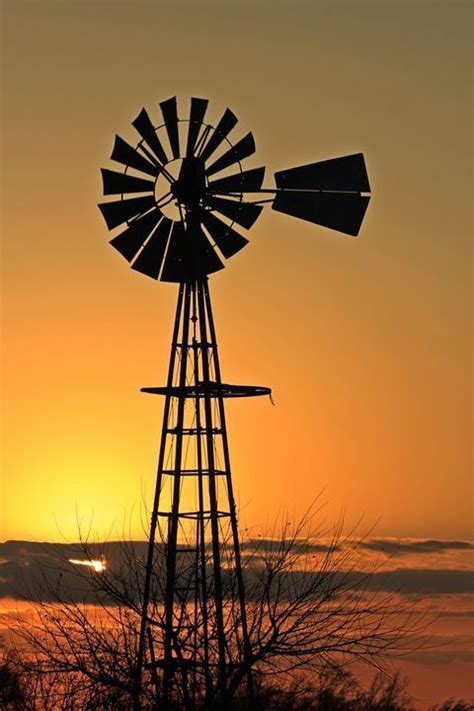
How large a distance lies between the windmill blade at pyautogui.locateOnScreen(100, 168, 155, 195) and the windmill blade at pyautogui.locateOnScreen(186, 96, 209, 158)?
2.77 feet

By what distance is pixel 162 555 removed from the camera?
21.8 m

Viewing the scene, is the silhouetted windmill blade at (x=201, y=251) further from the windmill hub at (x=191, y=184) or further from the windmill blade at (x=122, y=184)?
the windmill blade at (x=122, y=184)

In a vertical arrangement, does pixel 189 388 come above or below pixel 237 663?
above

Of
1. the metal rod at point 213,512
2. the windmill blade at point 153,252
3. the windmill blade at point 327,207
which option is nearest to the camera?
the metal rod at point 213,512

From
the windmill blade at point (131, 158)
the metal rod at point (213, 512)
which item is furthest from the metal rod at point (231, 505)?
the windmill blade at point (131, 158)

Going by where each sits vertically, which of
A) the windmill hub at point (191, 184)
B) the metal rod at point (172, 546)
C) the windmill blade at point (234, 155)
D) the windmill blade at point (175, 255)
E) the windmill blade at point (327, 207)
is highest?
the windmill blade at point (234, 155)

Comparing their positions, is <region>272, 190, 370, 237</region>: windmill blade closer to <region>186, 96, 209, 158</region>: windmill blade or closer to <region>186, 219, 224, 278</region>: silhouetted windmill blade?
<region>186, 219, 224, 278</region>: silhouetted windmill blade

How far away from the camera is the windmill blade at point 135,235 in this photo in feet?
68.1

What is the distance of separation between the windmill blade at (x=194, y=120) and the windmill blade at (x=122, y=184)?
0.85 meters

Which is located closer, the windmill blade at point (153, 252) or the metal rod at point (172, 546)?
the metal rod at point (172, 546)

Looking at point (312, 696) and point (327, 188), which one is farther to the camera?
point (312, 696)

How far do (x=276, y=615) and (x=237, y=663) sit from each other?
40.5 inches

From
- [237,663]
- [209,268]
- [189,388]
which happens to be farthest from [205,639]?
[209,268]

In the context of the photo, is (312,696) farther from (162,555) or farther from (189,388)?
(189,388)
